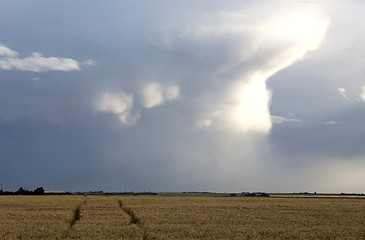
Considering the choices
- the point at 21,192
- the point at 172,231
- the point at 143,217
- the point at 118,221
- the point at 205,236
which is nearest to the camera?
the point at 205,236

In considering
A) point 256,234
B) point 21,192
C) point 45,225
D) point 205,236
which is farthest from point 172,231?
point 21,192

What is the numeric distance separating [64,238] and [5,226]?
8.36 meters

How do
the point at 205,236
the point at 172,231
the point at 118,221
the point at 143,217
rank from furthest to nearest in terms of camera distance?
the point at 143,217 → the point at 118,221 → the point at 172,231 → the point at 205,236

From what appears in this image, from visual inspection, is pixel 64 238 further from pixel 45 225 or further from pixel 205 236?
pixel 205 236

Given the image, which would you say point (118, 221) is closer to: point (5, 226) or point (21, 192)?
point (5, 226)

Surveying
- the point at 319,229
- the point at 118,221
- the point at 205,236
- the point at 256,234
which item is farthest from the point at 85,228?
the point at 319,229

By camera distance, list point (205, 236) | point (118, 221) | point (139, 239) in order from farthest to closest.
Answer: point (118, 221) < point (205, 236) < point (139, 239)

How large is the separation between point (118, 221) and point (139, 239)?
912 cm

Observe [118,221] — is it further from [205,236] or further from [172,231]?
[205,236]

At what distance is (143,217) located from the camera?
3619 cm

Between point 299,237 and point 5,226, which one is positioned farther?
point 5,226

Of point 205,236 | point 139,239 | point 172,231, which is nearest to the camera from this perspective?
point 139,239

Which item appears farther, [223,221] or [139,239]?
[223,221]

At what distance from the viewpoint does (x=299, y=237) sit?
26141 mm
